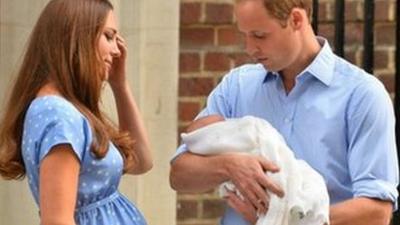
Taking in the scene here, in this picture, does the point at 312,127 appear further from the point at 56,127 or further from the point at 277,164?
the point at 56,127

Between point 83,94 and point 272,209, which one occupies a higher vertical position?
point 83,94

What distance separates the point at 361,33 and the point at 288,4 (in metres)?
1.72

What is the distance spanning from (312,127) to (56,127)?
73cm

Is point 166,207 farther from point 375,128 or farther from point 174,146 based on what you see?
point 375,128

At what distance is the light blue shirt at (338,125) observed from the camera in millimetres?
3520

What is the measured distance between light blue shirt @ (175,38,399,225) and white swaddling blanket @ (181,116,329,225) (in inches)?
4.5

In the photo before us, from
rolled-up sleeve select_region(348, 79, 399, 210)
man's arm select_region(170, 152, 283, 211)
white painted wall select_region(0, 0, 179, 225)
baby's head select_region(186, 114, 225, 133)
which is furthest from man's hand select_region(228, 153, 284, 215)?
white painted wall select_region(0, 0, 179, 225)

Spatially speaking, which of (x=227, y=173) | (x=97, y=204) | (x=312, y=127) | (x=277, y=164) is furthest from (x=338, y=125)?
(x=97, y=204)

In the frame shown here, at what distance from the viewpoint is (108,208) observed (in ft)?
11.8

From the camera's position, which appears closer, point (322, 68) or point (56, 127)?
point (56, 127)

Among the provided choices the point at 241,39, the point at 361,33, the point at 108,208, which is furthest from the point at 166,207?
the point at 108,208

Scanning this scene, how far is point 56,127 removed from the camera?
3.38 metres

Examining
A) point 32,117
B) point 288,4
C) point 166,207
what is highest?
point 288,4

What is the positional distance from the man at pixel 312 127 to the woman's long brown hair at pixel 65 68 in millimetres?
324
